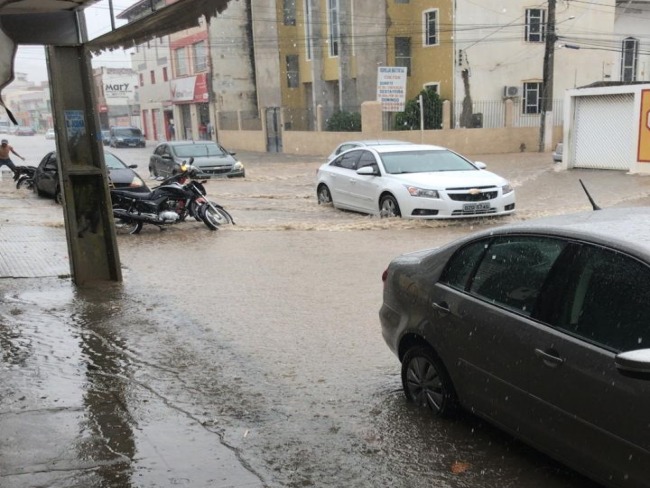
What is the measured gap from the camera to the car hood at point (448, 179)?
12469 mm

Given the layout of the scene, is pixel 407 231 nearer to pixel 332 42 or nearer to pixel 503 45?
pixel 503 45

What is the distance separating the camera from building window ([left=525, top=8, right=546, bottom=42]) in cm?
3578

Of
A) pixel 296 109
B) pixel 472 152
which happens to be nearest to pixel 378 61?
pixel 296 109

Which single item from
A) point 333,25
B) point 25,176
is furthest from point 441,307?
point 333,25

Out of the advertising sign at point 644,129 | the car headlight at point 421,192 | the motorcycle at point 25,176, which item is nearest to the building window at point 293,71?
the motorcycle at point 25,176

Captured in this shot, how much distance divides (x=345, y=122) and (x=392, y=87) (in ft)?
26.7

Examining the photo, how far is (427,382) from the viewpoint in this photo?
4488 millimetres

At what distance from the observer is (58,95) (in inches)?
301

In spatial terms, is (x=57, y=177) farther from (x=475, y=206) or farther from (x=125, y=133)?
(x=125, y=133)

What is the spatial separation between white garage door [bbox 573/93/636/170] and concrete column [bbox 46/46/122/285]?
17945 mm

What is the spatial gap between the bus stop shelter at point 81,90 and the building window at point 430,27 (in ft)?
102

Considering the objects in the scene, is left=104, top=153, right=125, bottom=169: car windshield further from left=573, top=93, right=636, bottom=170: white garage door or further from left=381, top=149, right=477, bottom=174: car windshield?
left=573, top=93, right=636, bottom=170: white garage door

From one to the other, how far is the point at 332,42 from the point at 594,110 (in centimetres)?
2220

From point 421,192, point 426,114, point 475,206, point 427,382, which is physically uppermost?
point 426,114
